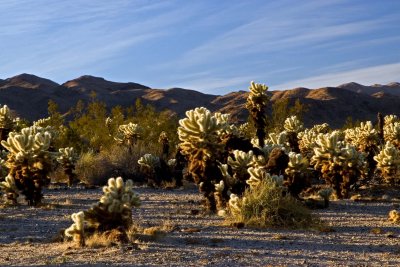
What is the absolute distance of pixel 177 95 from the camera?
100062 mm

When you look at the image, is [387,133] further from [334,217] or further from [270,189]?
[270,189]

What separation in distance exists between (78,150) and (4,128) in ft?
31.6

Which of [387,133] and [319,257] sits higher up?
[387,133]

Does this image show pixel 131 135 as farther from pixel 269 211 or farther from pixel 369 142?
pixel 269 211

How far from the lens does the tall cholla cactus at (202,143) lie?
13172mm

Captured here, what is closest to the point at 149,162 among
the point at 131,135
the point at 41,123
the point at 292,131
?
the point at 292,131

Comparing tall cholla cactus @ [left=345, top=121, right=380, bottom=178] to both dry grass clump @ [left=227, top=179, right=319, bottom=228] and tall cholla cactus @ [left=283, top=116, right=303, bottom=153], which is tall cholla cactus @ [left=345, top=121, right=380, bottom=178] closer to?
tall cholla cactus @ [left=283, top=116, right=303, bottom=153]

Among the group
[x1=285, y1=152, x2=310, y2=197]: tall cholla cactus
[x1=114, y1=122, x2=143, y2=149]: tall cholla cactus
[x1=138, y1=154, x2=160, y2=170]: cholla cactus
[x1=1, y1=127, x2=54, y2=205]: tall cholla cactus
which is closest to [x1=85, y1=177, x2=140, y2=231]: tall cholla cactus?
[x1=1, y1=127, x2=54, y2=205]: tall cholla cactus

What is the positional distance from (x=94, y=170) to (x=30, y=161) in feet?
27.7

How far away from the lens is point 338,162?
16.4m

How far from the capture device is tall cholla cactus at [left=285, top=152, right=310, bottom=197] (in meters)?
14.9

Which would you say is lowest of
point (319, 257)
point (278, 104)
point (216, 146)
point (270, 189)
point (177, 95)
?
point (319, 257)

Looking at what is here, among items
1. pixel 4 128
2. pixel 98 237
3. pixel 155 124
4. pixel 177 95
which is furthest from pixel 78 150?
pixel 177 95

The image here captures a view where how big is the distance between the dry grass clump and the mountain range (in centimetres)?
5947
